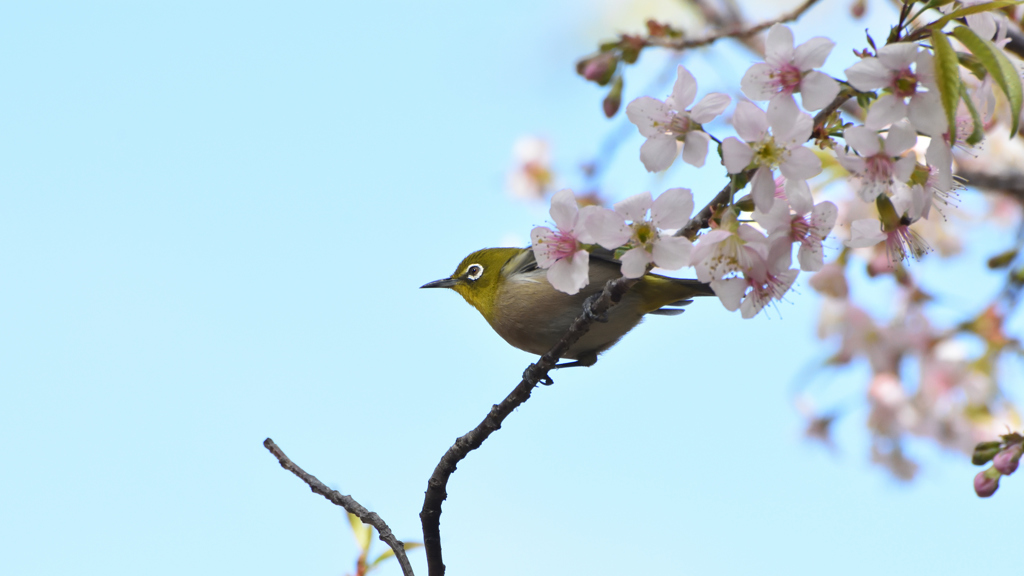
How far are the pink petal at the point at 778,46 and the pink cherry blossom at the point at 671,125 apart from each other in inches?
9.5

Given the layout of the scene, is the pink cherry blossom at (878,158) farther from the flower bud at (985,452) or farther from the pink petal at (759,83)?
the flower bud at (985,452)

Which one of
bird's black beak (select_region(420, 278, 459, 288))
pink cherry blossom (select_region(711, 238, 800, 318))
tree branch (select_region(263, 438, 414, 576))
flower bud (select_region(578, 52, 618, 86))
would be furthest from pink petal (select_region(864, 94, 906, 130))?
bird's black beak (select_region(420, 278, 459, 288))

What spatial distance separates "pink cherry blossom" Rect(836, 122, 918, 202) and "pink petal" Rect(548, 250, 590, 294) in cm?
85

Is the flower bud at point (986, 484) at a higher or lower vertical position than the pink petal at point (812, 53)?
lower

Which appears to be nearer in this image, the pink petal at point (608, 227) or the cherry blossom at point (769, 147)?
the cherry blossom at point (769, 147)

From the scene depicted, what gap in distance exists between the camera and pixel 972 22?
8.02ft

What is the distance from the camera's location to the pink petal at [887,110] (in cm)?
228

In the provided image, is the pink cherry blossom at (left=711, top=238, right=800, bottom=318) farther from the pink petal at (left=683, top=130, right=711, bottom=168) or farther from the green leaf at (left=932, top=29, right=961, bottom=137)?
the green leaf at (left=932, top=29, right=961, bottom=137)

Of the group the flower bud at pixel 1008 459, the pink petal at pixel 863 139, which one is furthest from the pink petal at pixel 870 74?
the flower bud at pixel 1008 459

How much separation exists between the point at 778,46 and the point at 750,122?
301 mm

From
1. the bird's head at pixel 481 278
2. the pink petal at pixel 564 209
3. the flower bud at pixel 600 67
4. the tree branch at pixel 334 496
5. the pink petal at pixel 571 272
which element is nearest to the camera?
the pink petal at pixel 564 209

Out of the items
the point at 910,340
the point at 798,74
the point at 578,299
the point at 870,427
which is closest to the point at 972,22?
the point at 798,74

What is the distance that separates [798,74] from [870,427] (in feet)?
19.3

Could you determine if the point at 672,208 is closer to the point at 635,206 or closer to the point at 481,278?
the point at 635,206
